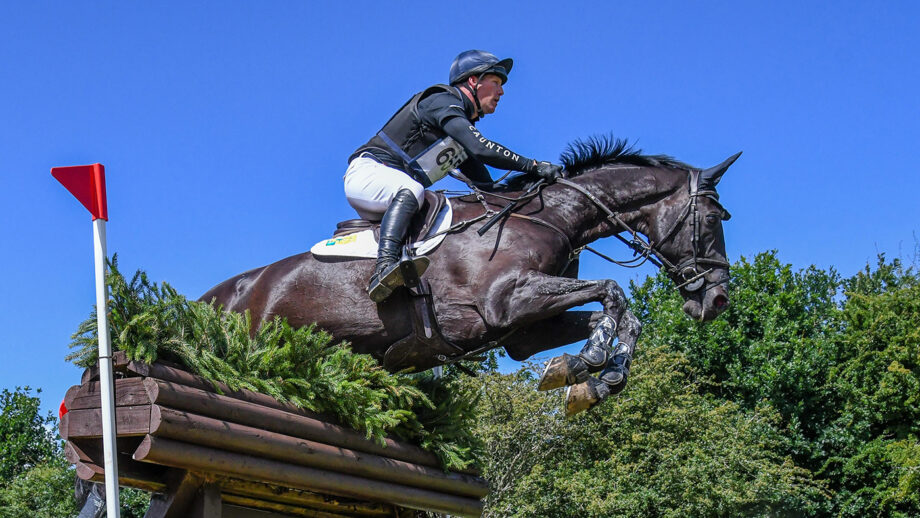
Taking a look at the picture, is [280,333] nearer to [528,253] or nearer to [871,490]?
[528,253]

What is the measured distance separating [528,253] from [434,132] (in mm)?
1101

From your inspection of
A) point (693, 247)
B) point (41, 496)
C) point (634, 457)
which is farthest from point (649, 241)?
point (41, 496)

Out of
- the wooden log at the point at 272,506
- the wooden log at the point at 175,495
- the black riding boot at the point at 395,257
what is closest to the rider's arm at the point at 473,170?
the black riding boot at the point at 395,257

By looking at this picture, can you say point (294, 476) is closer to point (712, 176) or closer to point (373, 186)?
point (373, 186)

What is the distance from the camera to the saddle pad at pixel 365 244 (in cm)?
658

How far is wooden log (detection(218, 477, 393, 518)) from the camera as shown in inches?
224

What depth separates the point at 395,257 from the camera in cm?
628

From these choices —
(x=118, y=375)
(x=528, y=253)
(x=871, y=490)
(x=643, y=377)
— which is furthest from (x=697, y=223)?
(x=871, y=490)

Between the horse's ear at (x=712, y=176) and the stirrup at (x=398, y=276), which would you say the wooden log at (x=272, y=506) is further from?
the horse's ear at (x=712, y=176)

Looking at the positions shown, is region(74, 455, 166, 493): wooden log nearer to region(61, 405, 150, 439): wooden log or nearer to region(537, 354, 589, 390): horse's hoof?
region(61, 405, 150, 439): wooden log

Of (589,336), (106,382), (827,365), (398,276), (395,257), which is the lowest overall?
(106,382)

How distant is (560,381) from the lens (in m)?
5.84

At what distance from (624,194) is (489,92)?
4.04 feet

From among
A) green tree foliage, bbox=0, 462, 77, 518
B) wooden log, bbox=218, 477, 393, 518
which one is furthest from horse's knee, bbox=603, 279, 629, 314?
green tree foliage, bbox=0, 462, 77, 518
